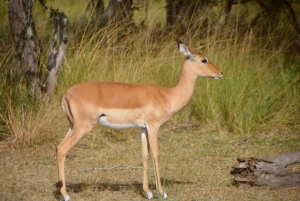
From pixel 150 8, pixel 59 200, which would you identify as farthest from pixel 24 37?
pixel 150 8

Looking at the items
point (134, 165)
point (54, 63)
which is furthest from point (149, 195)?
point (54, 63)

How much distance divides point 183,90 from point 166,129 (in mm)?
2271

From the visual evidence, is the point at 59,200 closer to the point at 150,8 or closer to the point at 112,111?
the point at 112,111

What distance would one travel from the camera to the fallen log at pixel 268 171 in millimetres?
5766

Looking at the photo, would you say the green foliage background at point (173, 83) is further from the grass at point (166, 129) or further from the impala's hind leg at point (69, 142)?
the impala's hind leg at point (69, 142)

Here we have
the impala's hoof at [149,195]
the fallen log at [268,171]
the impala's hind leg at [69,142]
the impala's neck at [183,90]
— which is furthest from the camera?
the impala's neck at [183,90]

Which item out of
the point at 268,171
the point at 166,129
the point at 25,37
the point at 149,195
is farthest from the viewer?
the point at 166,129

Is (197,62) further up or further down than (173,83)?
further up

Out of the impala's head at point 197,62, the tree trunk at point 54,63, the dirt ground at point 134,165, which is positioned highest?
the impala's head at point 197,62

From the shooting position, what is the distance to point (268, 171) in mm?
5797

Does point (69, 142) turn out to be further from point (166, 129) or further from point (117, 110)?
point (166, 129)

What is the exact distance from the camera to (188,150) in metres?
7.36

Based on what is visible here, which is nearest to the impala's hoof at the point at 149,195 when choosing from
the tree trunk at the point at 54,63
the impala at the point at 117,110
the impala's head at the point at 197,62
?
the impala at the point at 117,110

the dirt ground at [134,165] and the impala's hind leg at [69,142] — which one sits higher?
the impala's hind leg at [69,142]
